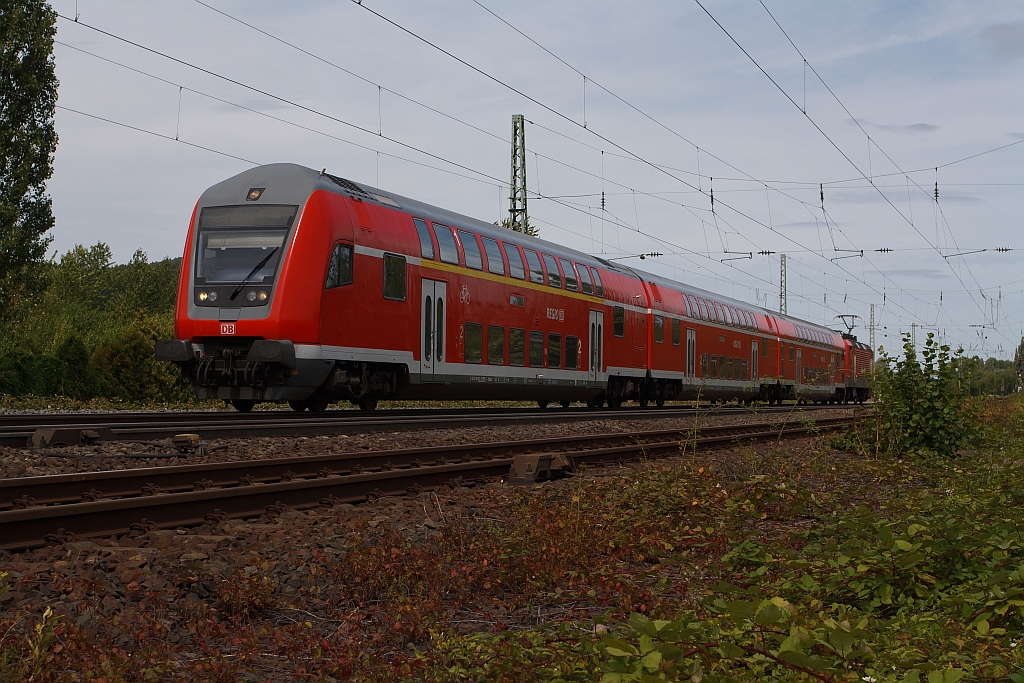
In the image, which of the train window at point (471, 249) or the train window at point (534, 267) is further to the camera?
the train window at point (534, 267)

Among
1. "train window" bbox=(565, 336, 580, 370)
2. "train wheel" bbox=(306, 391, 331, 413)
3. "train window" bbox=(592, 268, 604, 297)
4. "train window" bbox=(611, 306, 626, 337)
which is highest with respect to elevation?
"train window" bbox=(592, 268, 604, 297)

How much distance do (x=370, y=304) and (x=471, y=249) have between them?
357cm

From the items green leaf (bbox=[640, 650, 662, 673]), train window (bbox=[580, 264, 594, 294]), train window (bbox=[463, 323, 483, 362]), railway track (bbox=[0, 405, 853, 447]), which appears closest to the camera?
green leaf (bbox=[640, 650, 662, 673])

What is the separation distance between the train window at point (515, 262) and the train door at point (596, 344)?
11.6ft

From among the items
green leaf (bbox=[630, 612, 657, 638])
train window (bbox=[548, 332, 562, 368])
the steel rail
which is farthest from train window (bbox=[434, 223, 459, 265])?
green leaf (bbox=[630, 612, 657, 638])

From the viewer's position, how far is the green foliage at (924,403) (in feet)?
41.2

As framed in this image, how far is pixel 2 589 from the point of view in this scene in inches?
154

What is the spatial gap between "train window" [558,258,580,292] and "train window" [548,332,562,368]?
4.25 feet

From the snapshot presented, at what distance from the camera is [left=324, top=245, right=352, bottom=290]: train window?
1405 cm

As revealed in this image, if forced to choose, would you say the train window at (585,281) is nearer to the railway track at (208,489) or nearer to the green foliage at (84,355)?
the green foliage at (84,355)

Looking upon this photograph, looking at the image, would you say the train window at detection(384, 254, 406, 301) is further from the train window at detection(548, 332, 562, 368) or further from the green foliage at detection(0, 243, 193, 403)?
the green foliage at detection(0, 243, 193, 403)

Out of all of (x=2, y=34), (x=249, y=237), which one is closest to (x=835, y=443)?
(x=249, y=237)

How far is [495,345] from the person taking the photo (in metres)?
18.5

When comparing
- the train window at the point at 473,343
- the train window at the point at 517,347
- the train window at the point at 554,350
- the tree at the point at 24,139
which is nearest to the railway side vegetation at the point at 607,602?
the train window at the point at 473,343
